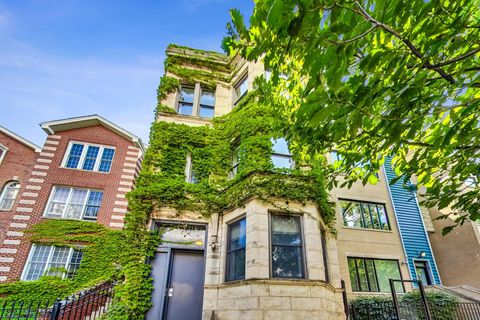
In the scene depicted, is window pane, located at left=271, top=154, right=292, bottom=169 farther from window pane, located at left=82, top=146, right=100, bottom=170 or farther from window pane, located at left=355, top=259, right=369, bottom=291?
window pane, located at left=82, top=146, right=100, bottom=170

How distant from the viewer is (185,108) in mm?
12367

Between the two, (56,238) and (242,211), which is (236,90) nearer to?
(242,211)

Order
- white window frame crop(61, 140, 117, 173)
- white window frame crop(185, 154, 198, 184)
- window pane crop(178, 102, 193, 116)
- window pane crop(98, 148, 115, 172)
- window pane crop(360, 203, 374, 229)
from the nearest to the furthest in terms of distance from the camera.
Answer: white window frame crop(185, 154, 198, 184) → window pane crop(178, 102, 193, 116) → window pane crop(360, 203, 374, 229) → white window frame crop(61, 140, 117, 173) → window pane crop(98, 148, 115, 172)

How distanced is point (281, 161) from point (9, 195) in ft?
52.4

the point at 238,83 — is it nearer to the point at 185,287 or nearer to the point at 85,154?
the point at 185,287

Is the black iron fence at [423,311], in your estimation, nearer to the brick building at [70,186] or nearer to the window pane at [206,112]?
the window pane at [206,112]

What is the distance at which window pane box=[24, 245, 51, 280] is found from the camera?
11820mm

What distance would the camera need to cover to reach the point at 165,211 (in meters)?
9.17

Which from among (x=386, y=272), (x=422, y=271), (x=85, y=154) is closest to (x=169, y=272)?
(x=386, y=272)

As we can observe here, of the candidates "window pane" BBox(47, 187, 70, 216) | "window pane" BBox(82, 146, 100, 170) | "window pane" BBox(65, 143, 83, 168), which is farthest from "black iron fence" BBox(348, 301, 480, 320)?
"window pane" BBox(65, 143, 83, 168)

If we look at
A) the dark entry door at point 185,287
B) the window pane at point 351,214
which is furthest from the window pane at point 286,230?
the window pane at point 351,214

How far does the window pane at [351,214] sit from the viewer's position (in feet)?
42.9

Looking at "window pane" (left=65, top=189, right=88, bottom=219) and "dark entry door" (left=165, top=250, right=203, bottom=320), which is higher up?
"window pane" (left=65, top=189, right=88, bottom=219)

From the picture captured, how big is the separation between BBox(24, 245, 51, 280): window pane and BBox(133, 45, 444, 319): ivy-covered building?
703 centimetres
